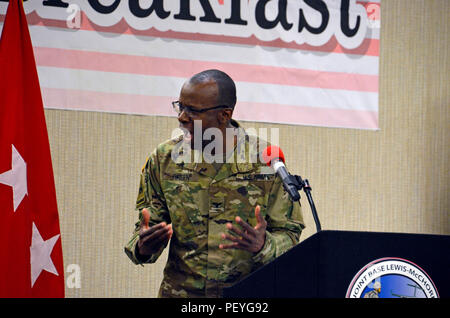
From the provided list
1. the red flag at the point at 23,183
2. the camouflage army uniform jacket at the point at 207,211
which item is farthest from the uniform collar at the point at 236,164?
the red flag at the point at 23,183

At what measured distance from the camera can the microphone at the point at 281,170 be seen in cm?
169

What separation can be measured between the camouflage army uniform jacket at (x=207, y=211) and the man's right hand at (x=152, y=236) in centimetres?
11

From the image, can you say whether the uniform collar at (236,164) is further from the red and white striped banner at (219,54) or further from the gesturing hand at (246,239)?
the red and white striped banner at (219,54)

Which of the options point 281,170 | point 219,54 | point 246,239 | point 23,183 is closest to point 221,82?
point 281,170

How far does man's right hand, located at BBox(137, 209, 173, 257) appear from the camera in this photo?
6.06ft

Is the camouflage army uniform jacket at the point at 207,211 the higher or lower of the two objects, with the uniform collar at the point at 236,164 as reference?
lower

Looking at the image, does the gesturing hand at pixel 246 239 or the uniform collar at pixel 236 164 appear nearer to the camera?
the gesturing hand at pixel 246 239

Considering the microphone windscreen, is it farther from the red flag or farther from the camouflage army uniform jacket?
the red flag

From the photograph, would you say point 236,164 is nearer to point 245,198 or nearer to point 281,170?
point 245,198

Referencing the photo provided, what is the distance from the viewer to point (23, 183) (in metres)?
2.32

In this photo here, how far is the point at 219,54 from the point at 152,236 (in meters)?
1.73
